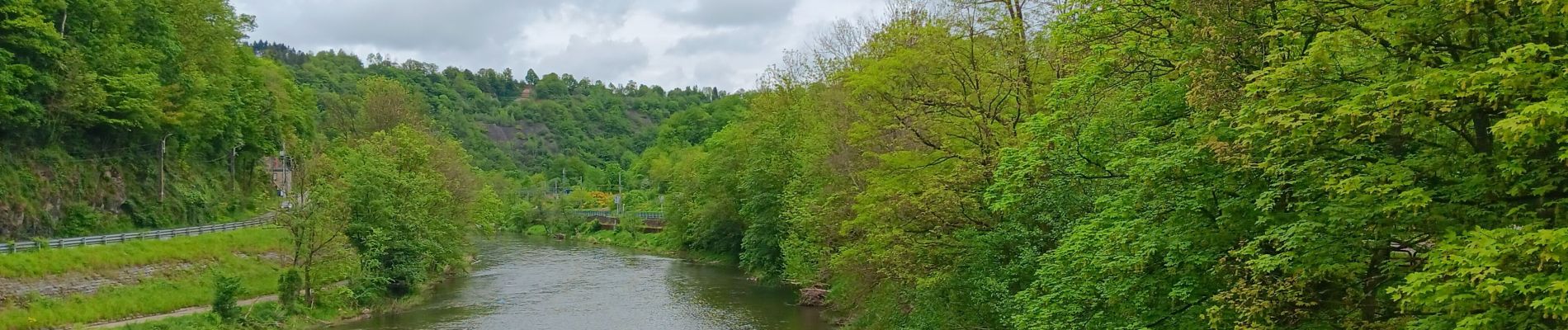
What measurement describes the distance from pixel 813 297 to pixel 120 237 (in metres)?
25.0

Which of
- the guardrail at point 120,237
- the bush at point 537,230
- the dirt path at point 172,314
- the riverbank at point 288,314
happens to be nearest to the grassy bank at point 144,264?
the dirt path at point 172,314

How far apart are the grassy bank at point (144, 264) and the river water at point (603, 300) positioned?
5458 millimetres

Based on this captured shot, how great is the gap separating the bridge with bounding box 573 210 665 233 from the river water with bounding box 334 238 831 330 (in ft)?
72.1

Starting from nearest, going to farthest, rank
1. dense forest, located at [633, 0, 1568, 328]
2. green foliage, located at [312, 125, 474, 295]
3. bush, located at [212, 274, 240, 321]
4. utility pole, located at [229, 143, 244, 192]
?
1. dense forest, located at [633, 0, 1568, 328]
2. bush, located at [212, 274, 240, 321]
3. green foliage, located at [312, 125, 474, 295]
4. utility pole, located at [229, 143, 244, 192]

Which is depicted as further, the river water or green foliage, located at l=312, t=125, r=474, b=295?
green foliage, located at l=312, t=125, r=474, b=295

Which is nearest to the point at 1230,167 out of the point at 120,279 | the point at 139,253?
the point at 120,279

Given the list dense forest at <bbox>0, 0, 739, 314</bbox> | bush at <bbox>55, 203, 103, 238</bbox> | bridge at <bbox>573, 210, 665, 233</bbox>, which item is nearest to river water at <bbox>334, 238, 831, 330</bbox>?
dense forest at <bbox>0, 0, 739, 314</bbox>

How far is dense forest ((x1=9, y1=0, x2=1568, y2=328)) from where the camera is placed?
9.20m

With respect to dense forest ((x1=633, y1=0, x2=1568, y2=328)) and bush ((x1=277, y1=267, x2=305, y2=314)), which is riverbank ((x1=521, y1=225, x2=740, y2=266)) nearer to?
bush ((x1=277, y1=267, x2=305, y2=314))

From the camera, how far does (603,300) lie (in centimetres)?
4066

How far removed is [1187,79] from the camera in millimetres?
12445

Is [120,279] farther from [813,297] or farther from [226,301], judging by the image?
[813,297]

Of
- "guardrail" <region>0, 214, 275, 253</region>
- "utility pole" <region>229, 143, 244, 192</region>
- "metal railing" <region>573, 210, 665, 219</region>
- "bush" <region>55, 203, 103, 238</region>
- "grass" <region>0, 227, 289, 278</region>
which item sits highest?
"utility pole" <region>229, 143, 244, 192</region>

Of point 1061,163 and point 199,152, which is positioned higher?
point 199,152
